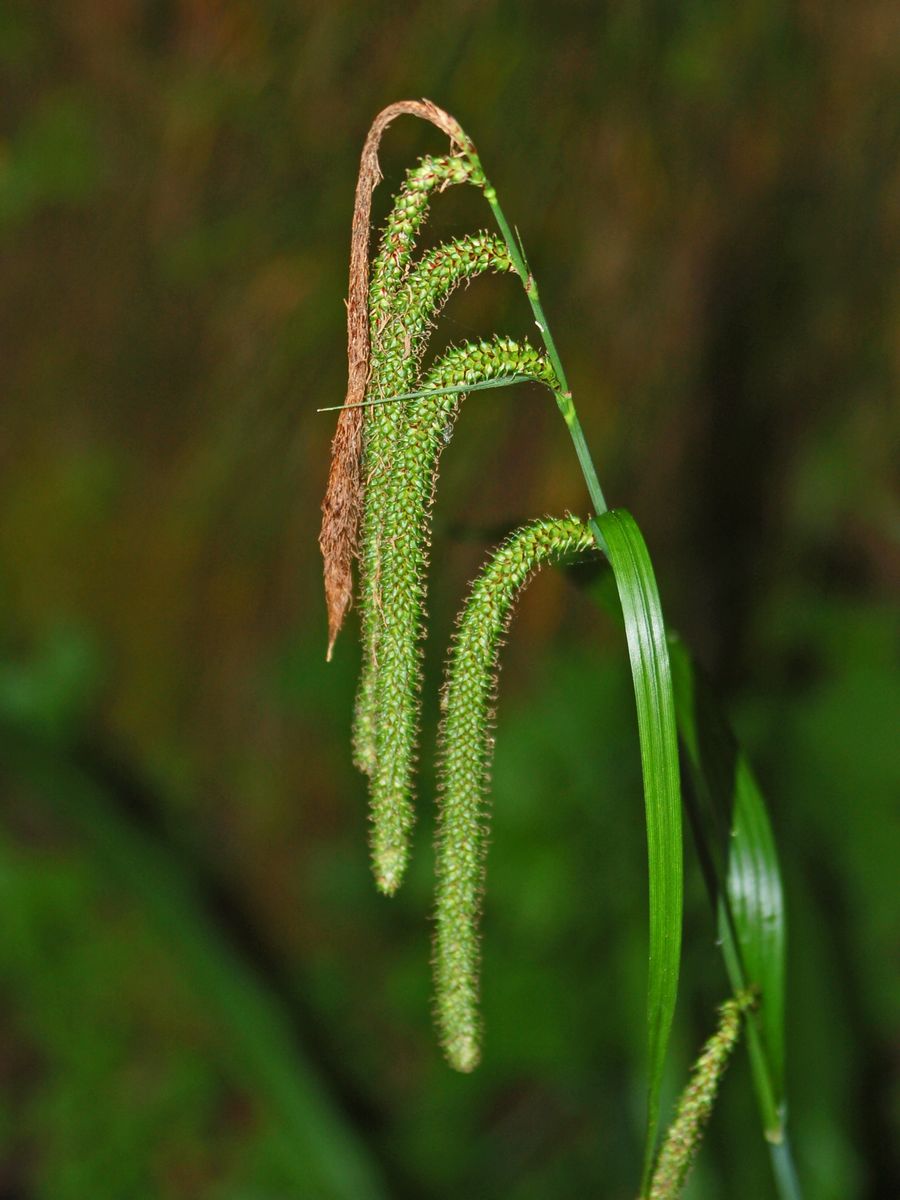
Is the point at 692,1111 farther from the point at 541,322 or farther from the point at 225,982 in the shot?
the point at 225,982

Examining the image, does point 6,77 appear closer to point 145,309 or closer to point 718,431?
point 145,309

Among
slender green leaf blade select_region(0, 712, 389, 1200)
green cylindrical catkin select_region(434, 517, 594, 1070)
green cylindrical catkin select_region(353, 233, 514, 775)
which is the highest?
green cylindrical catkin select_region(353, 233, 514, 775)

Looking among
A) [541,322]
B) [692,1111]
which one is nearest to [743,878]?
[692,1111]

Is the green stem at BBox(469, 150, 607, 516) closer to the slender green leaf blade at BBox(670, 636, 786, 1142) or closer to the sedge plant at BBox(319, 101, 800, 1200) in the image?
the sedge plant at BBox(319, 101, 800, 1200)

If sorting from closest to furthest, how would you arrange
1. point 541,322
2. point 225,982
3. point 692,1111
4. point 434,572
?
point 541,322 < point 692,1111 < point 225,982 < point 434,572

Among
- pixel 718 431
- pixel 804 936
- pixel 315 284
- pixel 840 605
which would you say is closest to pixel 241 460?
pixel 315 284

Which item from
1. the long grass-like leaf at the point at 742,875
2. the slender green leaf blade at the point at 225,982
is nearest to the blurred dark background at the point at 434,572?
the slender green leaf blade at the point at 225,982

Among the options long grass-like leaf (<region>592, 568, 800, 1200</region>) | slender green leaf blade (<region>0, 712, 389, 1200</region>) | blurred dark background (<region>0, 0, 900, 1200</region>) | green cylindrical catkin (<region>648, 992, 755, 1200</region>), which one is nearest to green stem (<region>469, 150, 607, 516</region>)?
long grass-like leaf (<region>592, 568, 800, 1200</region>)
